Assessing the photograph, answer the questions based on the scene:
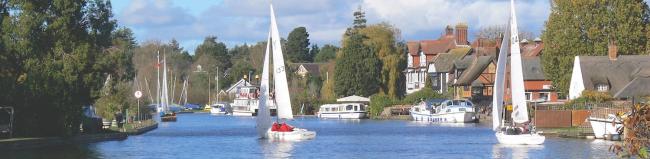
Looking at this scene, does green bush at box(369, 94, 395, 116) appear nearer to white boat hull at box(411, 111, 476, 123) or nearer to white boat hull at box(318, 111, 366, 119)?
white boat hull at box(318, 111, 366, 119)

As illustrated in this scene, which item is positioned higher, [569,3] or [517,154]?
[569,3]

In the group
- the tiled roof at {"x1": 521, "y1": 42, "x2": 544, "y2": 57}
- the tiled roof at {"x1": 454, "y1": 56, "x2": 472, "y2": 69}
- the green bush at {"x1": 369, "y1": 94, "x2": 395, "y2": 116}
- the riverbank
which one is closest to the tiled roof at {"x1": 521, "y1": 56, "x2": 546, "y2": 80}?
the tiled roof at {"x1": 521, "y1": 42, "x2": 544, "y2": 57}

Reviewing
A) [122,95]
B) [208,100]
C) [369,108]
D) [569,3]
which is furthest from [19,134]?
[208,100]

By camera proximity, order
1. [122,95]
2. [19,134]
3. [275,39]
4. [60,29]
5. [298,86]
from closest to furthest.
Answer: [19,134] < [60,29] < [275,39] < [122,95] < [298,86]

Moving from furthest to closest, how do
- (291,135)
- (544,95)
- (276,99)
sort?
(544,95) → (276,99) → (291,135)

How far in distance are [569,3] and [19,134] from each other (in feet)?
167

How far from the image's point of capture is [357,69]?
133 m

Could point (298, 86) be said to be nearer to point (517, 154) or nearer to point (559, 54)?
point (559, 54)

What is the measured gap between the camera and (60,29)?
186 feet

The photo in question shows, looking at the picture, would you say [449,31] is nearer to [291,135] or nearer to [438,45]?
[438,45]

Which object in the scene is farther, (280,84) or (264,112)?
(280,84)

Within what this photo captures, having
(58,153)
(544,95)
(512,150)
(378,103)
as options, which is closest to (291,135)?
(512,150)

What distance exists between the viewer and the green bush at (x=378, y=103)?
12525cm

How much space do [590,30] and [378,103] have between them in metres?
39.4
